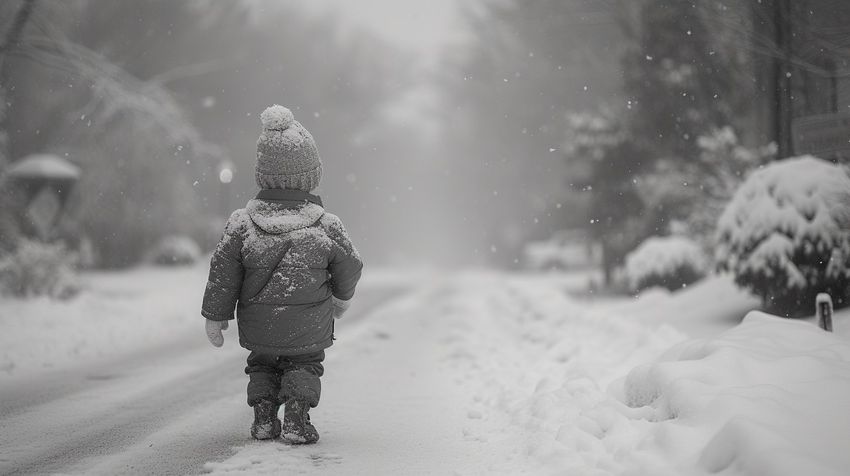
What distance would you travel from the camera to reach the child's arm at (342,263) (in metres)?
4.43

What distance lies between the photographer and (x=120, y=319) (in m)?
11.9

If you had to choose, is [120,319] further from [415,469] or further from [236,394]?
[415,469]

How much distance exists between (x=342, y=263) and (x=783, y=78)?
9.13 meters

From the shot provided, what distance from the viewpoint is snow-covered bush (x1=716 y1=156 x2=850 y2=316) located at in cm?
805

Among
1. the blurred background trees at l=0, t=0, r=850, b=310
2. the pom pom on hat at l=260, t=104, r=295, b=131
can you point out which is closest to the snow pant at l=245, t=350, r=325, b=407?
the pom pom on hat at l=260, t=104, r=295, b=131

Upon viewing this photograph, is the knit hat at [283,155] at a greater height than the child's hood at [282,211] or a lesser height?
greater

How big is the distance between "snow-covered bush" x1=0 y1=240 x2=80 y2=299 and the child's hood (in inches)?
416

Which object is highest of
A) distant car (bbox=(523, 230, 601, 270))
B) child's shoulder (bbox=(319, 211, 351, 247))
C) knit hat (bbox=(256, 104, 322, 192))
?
knit hat (bbox=(256, 104, 322, 192))

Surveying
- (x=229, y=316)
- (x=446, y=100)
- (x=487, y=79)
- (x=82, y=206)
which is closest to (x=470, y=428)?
(x=229, y=316)

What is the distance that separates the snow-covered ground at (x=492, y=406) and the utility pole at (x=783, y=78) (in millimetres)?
3465

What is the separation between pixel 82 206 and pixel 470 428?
21.3 m

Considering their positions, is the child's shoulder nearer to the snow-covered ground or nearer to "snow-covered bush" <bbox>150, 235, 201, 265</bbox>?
the snow-covered ground

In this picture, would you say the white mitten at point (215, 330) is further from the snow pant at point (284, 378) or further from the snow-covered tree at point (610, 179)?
the snow-covered tree at point (610, 179)

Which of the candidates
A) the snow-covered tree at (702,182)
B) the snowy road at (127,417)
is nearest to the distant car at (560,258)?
the snow-covered tree at (702,182)
